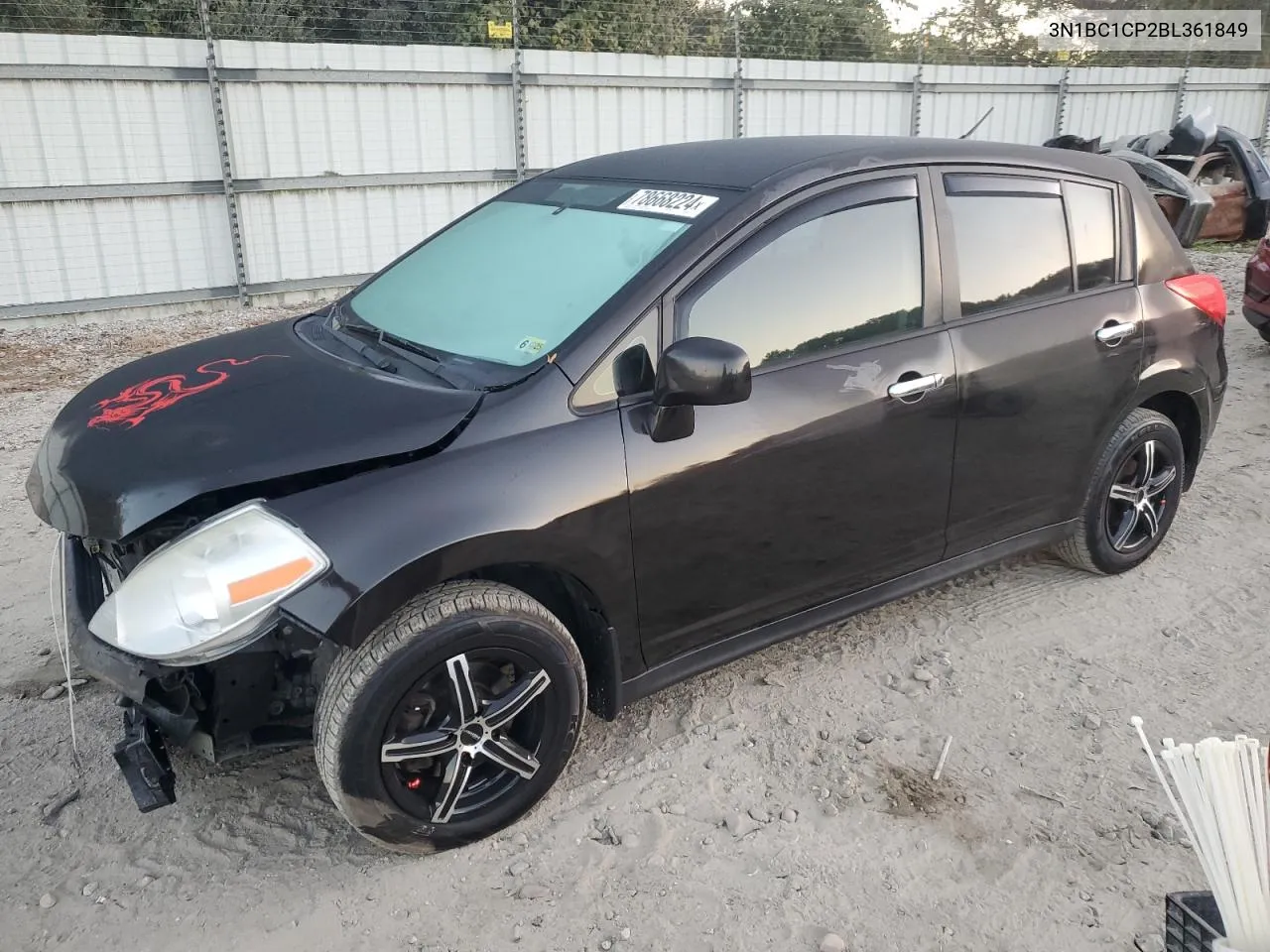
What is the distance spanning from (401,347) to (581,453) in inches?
31.2

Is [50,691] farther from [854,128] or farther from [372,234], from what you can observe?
[854,128]

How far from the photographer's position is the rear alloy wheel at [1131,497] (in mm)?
3912

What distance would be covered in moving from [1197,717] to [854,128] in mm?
11174

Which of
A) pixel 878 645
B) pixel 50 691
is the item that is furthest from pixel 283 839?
pixel 878 645

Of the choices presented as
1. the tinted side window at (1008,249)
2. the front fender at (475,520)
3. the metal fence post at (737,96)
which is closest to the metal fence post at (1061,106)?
the metal fence post at (737,96)

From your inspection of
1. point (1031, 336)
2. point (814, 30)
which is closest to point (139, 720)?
point (1031, 336)

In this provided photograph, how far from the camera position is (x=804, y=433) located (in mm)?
2969

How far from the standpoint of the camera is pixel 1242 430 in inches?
235

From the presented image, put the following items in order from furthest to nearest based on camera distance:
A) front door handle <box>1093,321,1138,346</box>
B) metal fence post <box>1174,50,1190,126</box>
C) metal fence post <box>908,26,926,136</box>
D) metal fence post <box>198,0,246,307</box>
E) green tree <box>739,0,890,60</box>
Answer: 1. metal fence post <box>1174,50,1190,126</box>
2. green tree <box>739,0,890,60</box>
3. metal fence post <box>908,26,926,136</box>
4. metal fence post <box>198,0,246,307</box>
5. front door handle <box>1093,321,1138,346</box>

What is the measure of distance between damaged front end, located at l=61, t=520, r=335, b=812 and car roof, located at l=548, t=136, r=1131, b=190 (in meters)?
1.80

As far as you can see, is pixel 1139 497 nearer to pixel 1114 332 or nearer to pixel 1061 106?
pixel 1114 332

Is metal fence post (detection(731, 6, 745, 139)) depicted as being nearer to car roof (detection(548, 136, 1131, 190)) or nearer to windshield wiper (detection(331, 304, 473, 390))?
car roof (detection(548, 136, 1131, 190))

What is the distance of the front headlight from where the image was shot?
7.55 feet

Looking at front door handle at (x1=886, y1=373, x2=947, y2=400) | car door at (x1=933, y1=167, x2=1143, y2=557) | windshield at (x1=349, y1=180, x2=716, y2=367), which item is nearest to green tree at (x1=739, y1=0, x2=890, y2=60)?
car door at (x1=933, y1=167, x2=1143, y2=557)
